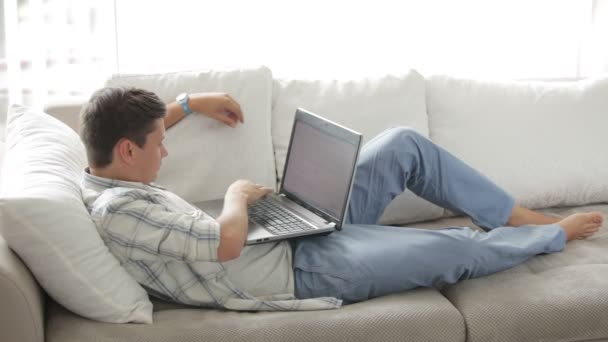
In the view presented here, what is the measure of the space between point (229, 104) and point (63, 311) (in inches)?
32.0

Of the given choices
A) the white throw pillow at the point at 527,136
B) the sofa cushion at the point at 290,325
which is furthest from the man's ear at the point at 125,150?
the white throw pillow at the point at 527,136

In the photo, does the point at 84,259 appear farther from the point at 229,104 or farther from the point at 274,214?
the point at 229,104

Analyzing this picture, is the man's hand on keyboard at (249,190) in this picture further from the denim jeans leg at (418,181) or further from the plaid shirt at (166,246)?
the denim jeans leg at (418,181)

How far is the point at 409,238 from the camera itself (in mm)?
2123

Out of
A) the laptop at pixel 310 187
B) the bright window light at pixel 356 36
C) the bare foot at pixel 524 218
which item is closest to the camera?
the laptop at pixel 310 187

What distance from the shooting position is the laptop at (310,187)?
207 centimetres

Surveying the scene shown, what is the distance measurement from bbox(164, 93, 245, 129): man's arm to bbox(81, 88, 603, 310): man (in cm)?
34

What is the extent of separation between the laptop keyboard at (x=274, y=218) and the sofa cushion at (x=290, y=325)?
23 cm

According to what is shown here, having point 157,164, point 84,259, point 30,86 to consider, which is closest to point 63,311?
point 84,259

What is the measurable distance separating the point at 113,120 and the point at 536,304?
1.06 m

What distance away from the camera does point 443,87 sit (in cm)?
270

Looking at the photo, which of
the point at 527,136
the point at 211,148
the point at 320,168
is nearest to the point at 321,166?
the point at 320,168

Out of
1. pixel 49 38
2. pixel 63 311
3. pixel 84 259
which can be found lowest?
pixel 63 311

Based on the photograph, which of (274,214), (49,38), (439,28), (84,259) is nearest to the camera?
(84,259)
